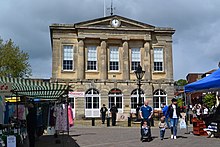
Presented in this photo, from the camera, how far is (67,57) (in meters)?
39.5

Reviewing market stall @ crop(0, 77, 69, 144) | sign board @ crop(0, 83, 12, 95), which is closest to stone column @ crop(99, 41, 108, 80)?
market stall @ crop(0, 77, 69, 144)

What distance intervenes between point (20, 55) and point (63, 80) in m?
7.05

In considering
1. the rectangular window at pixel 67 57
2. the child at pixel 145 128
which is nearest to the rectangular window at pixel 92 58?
the rectangular window at pixel 67 57

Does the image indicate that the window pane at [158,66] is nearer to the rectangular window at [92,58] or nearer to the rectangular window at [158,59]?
the rectangular window at [158,59]

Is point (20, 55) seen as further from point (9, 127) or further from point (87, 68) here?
point (9, 127)

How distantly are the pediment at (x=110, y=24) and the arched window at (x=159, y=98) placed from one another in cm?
781

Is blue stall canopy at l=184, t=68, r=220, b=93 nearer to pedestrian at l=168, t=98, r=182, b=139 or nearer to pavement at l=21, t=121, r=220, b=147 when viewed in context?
pedestrian at l=168, t=98, r=182, b=139

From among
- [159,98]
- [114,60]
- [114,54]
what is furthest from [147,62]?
[159,98]

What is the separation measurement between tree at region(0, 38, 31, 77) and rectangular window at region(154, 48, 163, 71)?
15.8m

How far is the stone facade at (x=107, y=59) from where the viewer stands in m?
38.8

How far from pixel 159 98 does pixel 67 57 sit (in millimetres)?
11849

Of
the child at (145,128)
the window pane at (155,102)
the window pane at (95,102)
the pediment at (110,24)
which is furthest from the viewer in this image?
the window pane at (155,102)

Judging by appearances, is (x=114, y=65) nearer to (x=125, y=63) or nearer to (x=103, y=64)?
(x=125, y=63)

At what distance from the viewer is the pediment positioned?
39.3m
